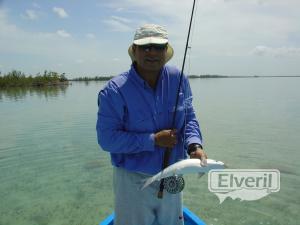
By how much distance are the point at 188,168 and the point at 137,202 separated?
66 centimetres

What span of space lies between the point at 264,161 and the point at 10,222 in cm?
697

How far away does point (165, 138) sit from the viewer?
109 inches

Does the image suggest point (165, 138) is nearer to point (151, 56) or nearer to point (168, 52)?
point (151, 56)

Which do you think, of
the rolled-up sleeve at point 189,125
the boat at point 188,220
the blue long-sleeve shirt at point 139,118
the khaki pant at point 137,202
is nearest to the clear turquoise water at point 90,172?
the boat at point 188,220

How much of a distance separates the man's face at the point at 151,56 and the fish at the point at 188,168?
2.99 ft

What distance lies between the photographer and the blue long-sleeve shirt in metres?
2.79

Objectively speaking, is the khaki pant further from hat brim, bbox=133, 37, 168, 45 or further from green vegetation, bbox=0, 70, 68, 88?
green vegetation, bbox=0, 70, 68, 88

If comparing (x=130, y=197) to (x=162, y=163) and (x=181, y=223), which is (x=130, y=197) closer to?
(x=162, y=163)

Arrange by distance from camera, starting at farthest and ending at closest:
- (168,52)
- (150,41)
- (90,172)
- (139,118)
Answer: (90,172) → (168,52) → (139,118) → (150,41)

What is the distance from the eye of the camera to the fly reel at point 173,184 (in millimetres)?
3029

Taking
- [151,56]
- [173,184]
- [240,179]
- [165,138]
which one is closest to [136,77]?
[151,56]

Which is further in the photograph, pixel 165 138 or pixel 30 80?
pixel 30 80

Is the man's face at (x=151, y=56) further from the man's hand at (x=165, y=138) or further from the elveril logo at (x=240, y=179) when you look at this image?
the elveril logo at (x=240, y=179)

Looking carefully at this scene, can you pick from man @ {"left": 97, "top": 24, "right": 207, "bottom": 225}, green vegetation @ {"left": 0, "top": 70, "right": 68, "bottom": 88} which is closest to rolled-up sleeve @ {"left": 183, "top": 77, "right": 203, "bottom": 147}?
man @ {"left": 97, "top": 24, "right": 207, "bottom": 225}
